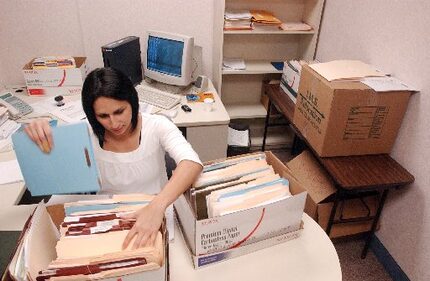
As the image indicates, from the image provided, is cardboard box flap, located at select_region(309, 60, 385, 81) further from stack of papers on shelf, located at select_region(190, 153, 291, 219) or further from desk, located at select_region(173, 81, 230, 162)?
stack of papers on shelf, located at select_region(190, 153, 291, 219)

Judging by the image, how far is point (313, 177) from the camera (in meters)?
2.19

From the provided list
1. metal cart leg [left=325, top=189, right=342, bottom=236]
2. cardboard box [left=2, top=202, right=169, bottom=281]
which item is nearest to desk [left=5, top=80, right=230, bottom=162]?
metal cart leg [left=325, top=189, right=342, bottom=236]

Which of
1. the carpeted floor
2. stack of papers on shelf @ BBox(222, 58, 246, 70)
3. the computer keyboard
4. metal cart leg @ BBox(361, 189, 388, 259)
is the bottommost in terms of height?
the carpeted floor

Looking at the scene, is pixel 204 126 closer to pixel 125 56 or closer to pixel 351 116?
pixel 125 56

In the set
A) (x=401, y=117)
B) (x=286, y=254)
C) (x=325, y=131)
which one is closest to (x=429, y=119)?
(x=401, y=117)

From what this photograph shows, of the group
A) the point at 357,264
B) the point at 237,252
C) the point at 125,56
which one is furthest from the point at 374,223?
Result: the point at 125,56

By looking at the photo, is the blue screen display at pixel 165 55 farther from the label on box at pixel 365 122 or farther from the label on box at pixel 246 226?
the label on box at pixel 246 226

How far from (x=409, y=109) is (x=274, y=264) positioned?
1.31 m

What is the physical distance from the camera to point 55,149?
115cm

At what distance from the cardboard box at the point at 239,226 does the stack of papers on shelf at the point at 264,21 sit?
175 cm

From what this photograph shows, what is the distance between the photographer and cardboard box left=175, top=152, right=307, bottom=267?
0.96 metres

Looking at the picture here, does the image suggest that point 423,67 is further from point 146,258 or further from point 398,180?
point 146,258

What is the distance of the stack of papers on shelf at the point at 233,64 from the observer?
108 inches

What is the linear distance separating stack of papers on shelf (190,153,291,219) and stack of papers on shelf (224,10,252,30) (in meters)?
1.60
